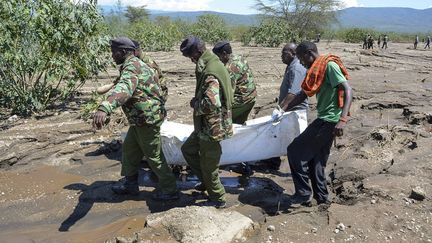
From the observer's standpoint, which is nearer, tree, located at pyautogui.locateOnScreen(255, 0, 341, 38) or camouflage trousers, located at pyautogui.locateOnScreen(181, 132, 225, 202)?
camouflage trousers, located at pyautogui.locateOnScreen(181, 132, 225, 202)

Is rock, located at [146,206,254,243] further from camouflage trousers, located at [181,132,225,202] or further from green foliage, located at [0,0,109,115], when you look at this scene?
green foliage, located at [0,0,109,115]

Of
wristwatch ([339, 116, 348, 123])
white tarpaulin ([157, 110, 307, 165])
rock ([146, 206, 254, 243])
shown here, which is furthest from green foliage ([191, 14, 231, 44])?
rock ([146, 206, 254, 243])

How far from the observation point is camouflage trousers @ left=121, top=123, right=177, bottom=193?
3.76m

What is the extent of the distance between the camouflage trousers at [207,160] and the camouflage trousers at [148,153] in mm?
247

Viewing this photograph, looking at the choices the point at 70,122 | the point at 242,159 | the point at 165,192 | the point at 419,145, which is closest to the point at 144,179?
the point at 165,192

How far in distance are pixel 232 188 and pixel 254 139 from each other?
1.87 ft

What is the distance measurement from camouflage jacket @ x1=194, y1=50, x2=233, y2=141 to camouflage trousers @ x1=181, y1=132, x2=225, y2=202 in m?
0.11

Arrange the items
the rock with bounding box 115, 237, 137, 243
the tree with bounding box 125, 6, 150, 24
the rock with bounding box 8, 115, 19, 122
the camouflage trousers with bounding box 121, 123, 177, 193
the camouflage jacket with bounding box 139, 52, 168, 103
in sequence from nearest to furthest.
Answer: the rock with bounding box 115, 237, 137, 243 → the camouflage trousers with bounding box 121, 123, 177, 193 → the camouflage jacket with bounding box 139, 52, 168, 103 → the rock with bounding box 8, 115, 19, 122 → the tree with bounding box 125, 6, 150, 24

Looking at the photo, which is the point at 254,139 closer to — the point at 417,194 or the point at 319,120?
the point at 319,120

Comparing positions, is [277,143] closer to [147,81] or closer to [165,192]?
[165,192]

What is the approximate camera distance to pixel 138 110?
3.62 metres

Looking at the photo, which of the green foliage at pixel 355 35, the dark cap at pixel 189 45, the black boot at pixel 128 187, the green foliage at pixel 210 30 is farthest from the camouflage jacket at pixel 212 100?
the green foliage at pixel 355 35

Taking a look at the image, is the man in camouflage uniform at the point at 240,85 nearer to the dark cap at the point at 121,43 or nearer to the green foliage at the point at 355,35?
the dark cap at the point at 121,43

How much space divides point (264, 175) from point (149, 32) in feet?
68.6
